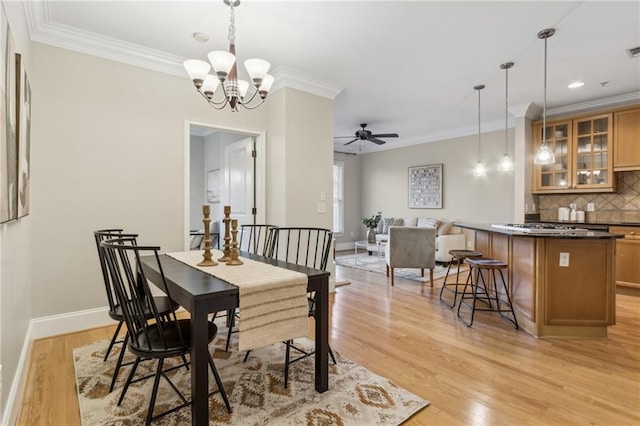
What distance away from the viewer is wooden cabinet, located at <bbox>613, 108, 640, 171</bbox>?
4355 millimetres

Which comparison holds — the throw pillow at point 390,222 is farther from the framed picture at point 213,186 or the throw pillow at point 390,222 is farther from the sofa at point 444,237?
the framed picture at point 213,186

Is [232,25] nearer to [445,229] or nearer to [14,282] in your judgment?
[14,282]

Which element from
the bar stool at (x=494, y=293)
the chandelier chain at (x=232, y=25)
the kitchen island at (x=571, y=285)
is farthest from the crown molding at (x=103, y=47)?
the kitchen island at (x=571, y=285)

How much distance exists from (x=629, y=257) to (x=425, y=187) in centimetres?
364

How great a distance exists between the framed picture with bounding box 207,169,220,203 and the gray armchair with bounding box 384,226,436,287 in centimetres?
352

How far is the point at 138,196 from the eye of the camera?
10.9 feet

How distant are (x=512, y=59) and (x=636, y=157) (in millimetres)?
2391

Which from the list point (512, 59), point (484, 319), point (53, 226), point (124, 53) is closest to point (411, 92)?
point (512, 59)

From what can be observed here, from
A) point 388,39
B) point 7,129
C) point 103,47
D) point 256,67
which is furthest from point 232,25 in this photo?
point 7,129

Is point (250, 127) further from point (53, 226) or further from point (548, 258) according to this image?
point (548, 258)

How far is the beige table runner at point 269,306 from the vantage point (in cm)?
169

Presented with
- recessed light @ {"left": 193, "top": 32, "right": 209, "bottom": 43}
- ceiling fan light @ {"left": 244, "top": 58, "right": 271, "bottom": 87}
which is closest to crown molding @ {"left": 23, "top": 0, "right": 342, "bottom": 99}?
recessed light @ {"left": 193, "top": 32, "right": 209, "bottom": 43}

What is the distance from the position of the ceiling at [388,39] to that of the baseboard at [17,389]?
247 centimetres

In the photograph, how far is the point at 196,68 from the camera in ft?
7.40
